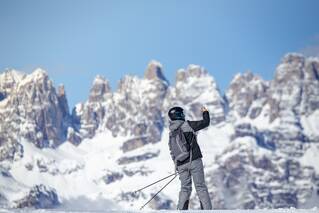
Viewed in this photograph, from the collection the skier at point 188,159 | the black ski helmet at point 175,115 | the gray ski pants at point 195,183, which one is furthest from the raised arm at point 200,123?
the gray ski pants at point 195,183

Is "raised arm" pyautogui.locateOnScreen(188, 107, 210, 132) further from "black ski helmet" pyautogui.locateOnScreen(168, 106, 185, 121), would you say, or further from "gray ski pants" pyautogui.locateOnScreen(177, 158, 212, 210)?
"gray ski pants" pyautogui.locateOnScreen(177, 158, 212, 210)

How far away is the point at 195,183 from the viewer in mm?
15758

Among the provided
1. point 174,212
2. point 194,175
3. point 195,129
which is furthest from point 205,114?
point 174,212

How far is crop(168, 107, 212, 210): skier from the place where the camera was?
15.7 metres

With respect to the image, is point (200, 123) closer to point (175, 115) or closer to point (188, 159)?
point (175, 115)

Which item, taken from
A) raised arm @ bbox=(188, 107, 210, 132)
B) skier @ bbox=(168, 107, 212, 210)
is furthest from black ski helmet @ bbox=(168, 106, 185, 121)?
raised arm @ bbox=(188, 107, 210, 132)

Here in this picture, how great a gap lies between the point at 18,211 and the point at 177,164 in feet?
15.3

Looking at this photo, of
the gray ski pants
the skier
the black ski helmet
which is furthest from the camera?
the black ski helmet

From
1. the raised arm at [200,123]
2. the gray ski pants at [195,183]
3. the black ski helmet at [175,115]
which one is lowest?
the gray ski pants at [195,183]

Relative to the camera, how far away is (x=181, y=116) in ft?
54.2

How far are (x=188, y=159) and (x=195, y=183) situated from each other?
58 centimetres

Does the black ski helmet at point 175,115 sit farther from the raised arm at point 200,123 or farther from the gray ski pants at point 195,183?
the gray ski pants at point 195,183

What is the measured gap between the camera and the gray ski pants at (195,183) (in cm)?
1561

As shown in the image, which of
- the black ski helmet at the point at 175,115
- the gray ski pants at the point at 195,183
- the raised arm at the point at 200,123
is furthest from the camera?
the black ski helmet at the point at 175,115
